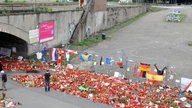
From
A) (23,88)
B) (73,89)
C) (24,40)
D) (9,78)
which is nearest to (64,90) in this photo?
(73,89)

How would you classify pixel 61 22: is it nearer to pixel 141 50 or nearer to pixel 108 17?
pixel 141 50

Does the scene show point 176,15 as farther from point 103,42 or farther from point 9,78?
point 9,78

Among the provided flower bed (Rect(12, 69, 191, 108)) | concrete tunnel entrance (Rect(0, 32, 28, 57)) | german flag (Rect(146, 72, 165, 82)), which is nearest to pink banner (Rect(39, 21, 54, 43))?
concrete tunnel entrance (Rect(0, 32, 28, 57))

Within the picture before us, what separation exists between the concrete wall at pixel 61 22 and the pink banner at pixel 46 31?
437mm

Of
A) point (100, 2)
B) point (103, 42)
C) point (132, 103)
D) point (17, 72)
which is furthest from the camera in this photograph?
point (100, 2)

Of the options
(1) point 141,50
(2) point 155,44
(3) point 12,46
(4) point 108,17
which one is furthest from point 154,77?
(4) point 108,17

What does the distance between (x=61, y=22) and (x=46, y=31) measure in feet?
11.8

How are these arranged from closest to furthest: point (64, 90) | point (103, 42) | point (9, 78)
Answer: point (64, 90), point (9, 78), point (103, 42)

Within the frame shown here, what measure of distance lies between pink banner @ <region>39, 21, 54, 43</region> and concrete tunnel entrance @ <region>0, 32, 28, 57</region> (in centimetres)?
214

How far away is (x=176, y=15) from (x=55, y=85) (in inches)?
1788

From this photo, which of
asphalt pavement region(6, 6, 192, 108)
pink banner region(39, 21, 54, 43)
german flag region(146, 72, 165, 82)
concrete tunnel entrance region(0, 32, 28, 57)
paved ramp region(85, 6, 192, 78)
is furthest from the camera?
paved ramp region(85, 6, 192, 78)

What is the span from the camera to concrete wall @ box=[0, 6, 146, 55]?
25.8 m

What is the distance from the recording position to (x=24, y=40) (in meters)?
27.6

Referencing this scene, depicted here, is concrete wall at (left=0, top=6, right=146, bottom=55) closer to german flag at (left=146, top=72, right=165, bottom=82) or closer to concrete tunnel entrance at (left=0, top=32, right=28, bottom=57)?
concrete tunnel entrance at (left=0, top=32, right=28, bottom=57)
